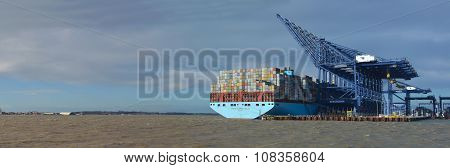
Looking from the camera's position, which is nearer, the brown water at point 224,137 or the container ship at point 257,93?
the brown water at point 224,137

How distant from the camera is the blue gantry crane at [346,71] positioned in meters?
113

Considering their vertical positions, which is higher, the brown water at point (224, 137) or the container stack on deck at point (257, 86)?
the container stack on deck at point (257, 86)

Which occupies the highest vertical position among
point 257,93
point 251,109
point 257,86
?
point 257,86

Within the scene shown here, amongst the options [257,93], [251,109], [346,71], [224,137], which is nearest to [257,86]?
[257,93]

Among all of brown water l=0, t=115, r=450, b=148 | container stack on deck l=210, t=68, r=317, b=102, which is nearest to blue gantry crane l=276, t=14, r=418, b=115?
container stack on deck l=210, t=68, r=317, b=102

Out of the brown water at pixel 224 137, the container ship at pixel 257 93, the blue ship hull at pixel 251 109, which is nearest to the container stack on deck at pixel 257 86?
the container ship at pixel 257 93

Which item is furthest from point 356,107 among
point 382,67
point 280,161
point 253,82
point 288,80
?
point 280,161

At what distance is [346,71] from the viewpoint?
12500 cm

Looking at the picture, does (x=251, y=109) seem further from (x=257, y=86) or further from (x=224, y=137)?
(x=224, y=137)

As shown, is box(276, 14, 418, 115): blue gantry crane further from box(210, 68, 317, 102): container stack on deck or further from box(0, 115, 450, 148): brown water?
box(0, 115, 450, 148): brown water

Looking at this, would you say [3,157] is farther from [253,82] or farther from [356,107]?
[356,107]

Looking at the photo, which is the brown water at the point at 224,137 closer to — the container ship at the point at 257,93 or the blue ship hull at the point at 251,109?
the blue ship hull at the point at 251,109

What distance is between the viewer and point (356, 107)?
4596 inches

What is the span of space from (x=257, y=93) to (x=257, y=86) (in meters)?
1.93
